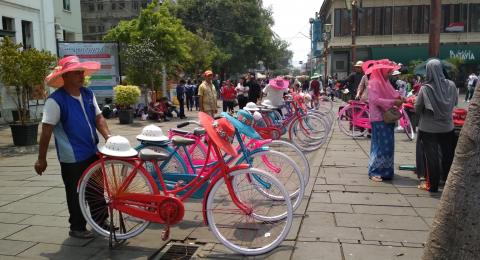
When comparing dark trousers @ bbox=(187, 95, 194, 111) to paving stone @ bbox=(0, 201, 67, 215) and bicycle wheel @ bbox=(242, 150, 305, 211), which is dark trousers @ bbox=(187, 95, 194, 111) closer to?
paving stone @ bbox=(0, 201, 67, 215)

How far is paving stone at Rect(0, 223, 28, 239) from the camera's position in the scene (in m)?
4.65

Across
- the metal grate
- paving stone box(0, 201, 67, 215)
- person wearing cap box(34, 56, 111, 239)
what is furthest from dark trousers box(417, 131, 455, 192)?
paving stone box(0, 201, 67, 215)

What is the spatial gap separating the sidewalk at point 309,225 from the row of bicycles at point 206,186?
8.1 inches

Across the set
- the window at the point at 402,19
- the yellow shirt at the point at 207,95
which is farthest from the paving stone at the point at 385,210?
the window at the point at 402,19

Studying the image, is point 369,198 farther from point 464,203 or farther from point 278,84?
point 278,84

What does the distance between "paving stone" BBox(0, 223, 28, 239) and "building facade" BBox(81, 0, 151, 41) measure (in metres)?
60.6

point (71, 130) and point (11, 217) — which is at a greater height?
point (71, 130)

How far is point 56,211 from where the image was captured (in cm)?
541

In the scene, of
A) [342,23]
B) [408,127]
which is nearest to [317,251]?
[408,127]

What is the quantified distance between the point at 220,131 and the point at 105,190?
1238 mm

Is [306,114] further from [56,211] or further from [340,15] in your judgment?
[340,15]

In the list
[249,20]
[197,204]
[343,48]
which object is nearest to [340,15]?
[343,48]

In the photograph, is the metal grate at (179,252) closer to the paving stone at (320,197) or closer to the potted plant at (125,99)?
the paving stone at (320,197)

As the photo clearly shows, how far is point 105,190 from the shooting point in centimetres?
432
